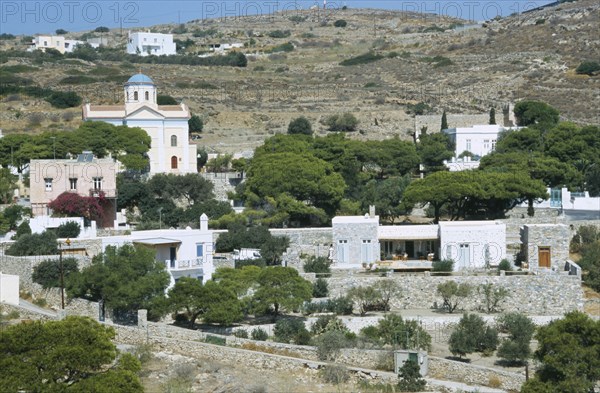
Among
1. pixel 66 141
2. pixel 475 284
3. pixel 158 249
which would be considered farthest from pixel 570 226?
pixel 66 141

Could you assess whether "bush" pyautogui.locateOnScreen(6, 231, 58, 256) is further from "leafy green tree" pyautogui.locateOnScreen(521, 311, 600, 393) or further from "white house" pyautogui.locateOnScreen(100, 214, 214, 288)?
"leafy green tree" pyautogui.locateOnScreen(521, 311, 600, 393)

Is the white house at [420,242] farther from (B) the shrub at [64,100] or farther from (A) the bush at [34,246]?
(B) the shrub at [64,100]

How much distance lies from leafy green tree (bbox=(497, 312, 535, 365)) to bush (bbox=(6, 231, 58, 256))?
13178 millimetres

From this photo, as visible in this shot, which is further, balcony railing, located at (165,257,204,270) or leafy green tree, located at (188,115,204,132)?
leafy green tree, located at (188,115,204,132)

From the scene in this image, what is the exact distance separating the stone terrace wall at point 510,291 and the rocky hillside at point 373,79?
Answer: 24.8 m

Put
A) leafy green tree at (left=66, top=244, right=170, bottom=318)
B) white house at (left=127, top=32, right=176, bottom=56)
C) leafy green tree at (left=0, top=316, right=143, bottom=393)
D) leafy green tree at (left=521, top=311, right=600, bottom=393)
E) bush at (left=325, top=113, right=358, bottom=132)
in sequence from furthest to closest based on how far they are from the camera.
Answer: white house at (left=127, top=32, right=176, bottom=56)
bush at (left=325, top=113, right=358, bottom=132)
leafy green tree at (left=66, top=244, right=170, bottom=318)
leafy green tree at (left=521, top=311, right=600, bottom=393)
leafy green tree at (left=0, top=316, right=143, bottom=393)

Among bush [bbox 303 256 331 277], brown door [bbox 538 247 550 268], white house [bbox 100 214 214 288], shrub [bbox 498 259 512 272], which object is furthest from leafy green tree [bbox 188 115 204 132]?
brown door [bbox 538 247 550 268]

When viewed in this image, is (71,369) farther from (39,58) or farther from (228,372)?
(39,58)

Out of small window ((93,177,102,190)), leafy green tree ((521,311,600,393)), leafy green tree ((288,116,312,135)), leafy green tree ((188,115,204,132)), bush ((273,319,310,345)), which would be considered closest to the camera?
leafy green tree ((521,311,600,393))

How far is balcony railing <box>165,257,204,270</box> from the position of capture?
3372 centimetres

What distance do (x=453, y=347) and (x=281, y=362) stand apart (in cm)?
466

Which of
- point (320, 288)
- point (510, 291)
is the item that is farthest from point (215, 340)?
point (510, 291)

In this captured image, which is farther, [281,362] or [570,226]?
[570,226]

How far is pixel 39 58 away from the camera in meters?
89.6
